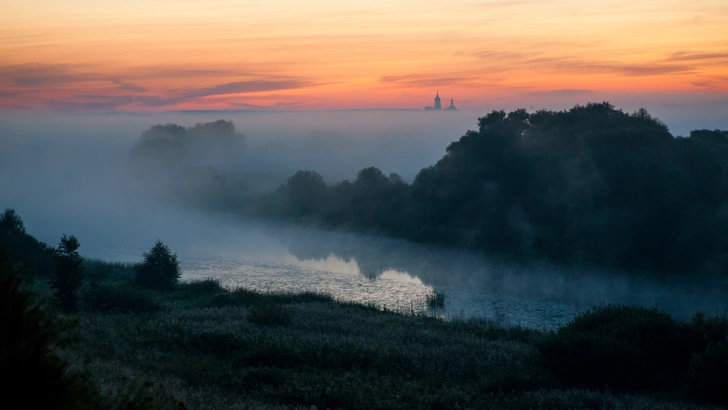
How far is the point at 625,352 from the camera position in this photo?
13.1 meters

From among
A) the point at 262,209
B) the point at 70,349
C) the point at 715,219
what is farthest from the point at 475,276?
the point at 262,209

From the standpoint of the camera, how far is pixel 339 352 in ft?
47.9

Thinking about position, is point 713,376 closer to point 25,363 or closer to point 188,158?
point 25,363

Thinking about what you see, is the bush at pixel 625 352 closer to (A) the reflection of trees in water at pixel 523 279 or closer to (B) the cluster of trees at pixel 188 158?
(A) the reflection of trees in water at pixel 523 279

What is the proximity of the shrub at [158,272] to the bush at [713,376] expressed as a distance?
830 inches

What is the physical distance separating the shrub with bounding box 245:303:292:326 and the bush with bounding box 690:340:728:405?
11436 mm

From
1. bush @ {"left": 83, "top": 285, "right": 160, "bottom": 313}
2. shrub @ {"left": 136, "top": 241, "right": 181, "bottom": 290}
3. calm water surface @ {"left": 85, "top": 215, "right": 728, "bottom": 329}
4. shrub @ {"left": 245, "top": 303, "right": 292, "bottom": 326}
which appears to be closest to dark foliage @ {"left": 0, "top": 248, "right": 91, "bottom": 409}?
shrub @ {"left": 245, "top": 303, "right": 292, "bottom": 326}

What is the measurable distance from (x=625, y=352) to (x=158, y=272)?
20.2 metres

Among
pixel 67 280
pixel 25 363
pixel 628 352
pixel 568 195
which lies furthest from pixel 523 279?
pixel 25 363

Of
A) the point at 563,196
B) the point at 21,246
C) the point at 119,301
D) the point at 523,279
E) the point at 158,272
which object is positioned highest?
the point at 563,196

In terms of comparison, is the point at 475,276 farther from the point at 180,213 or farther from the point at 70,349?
the point at 180,213

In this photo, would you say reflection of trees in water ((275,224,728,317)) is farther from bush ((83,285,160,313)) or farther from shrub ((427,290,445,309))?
bush ((83,285,160,313))

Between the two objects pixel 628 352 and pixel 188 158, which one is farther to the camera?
pixel 188 158

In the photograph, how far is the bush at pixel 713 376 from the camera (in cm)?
1148
